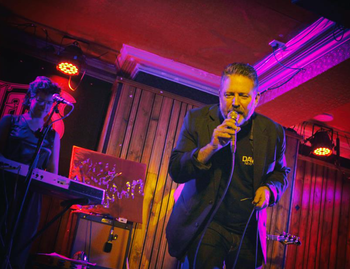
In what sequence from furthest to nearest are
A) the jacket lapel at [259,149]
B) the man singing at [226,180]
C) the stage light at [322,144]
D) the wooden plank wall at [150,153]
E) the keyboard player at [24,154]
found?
1. the stage light at [322,144]
2. the wooden plank wall at [150,153]
3. the keyboard player at [24,154]
4. the jacket lapel at [259,149]
5. the man singing at [226,180]

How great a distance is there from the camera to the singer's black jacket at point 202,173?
5.44ft

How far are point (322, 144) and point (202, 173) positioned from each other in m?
5.26

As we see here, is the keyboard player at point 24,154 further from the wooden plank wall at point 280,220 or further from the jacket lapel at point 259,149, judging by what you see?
the wooden plank wall at point 280,220

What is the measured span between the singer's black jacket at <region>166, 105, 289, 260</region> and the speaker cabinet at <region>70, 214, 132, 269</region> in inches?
90.6

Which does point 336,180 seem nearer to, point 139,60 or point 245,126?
point 139,60

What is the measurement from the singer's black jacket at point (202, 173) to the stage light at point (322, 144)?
4734mm

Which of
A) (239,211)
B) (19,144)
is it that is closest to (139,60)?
(19,144)

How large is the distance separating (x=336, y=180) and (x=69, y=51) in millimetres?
6343

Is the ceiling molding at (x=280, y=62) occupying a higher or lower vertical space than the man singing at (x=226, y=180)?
higher

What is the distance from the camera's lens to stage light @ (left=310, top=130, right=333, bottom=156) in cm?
625

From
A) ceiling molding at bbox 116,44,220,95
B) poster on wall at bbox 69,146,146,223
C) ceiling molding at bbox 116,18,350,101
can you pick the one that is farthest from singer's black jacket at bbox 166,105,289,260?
ceiling molding at bbox 116,44,220,95

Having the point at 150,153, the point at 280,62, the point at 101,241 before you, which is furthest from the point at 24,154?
the point at 280,62

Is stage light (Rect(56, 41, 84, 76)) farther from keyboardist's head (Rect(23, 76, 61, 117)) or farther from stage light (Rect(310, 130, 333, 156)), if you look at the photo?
stage light (Rect(310, 130, 333, 156))

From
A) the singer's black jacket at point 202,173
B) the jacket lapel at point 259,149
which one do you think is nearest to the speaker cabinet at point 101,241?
the singer's black jacket at point 202,173
